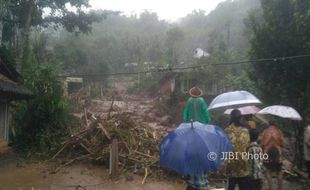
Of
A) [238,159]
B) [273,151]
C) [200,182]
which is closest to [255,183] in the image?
[238,159]

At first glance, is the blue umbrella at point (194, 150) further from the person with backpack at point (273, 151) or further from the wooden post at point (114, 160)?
the wooden post at point (114, 160)

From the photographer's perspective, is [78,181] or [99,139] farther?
[99,139]

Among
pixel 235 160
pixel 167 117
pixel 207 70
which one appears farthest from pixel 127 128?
pixel 207 70

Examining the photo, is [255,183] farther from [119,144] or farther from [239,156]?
[119,144]

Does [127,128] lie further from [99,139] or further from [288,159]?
[288,159]

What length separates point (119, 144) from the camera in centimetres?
1168

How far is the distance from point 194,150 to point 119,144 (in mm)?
7421

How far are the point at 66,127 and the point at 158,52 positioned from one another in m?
39.8

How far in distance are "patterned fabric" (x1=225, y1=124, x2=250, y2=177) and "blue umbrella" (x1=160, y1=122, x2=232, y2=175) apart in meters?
0.91

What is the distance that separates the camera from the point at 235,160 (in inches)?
221

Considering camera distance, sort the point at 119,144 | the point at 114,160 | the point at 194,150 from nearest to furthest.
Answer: the point at 194,150
the point at 114,160
the point at 119,144

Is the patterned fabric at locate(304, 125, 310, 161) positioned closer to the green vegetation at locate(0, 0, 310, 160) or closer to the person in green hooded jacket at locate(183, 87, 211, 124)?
the person in green hooded jacket at locate(183, 87, 211, 124)

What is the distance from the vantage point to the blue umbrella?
453 cm

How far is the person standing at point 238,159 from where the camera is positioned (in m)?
5.63
